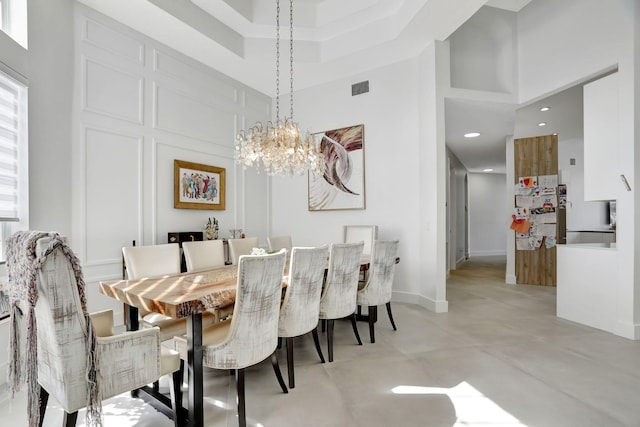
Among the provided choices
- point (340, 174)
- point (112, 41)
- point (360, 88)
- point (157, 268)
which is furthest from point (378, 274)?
point (112, 41)

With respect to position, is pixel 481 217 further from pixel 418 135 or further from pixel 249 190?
pixel 249 190

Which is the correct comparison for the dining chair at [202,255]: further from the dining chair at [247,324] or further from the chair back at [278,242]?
the dining chair at [247,324]

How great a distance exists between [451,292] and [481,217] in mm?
5643

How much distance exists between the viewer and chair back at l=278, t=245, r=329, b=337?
2.15 m

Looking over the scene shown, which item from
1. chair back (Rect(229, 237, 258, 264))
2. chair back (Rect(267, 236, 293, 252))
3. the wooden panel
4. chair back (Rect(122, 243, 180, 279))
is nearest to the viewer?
chair back (Rect(122, 243, 180, 279))

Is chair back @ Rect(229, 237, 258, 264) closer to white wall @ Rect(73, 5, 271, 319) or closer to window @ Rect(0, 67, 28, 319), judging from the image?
white wall @ Rect(73, 5, 271, 319)

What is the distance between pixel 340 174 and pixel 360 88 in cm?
134

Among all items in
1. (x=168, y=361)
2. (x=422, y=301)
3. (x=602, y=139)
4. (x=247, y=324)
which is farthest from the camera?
(x=422, y=301)

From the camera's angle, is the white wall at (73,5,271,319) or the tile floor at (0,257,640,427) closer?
the tile floor at (0,257,640,427)

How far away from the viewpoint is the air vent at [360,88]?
475cm

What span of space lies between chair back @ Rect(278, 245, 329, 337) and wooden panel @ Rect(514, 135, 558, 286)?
479 cm

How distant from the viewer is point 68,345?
1302mm

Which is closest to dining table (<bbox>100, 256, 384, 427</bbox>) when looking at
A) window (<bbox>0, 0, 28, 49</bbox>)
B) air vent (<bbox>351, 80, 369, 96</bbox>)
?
window (<bbox>0, 0, 28, 49</bbox>)

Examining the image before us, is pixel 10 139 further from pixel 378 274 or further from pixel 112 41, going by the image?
pixel 378 274
